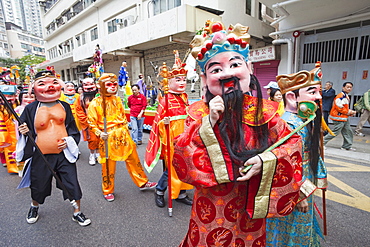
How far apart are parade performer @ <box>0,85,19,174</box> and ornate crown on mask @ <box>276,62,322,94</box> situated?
167 inches

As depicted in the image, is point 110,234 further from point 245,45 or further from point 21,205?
point 245,45

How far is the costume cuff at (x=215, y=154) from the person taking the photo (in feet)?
4.09

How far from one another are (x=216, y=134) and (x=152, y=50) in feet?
41.7

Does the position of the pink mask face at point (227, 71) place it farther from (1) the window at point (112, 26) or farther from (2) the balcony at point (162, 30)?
(1) the window at point (112, 26)

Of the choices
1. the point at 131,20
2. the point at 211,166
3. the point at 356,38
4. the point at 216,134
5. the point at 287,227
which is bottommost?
the point at 287,227

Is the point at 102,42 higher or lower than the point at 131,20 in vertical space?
lower

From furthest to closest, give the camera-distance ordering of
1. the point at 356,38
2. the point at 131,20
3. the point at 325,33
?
1. the point at 131,20
2. the point at 325,33
3. the point at 356,38

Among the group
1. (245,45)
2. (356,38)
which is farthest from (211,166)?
(356,38)

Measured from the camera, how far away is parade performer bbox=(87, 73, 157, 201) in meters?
3.12

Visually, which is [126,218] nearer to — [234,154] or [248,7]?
[234,154]

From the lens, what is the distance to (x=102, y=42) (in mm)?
13891

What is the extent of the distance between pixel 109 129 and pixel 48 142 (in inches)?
33.1

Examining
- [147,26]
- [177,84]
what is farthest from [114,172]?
[147,26]

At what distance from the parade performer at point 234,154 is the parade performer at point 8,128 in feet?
12.7
